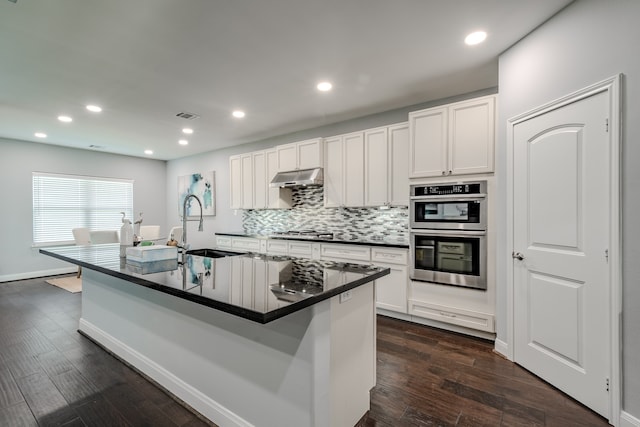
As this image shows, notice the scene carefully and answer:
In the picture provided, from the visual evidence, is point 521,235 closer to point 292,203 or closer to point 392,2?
point 392,2

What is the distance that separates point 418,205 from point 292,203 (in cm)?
240

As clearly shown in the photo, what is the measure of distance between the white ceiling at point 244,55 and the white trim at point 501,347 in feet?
8.35

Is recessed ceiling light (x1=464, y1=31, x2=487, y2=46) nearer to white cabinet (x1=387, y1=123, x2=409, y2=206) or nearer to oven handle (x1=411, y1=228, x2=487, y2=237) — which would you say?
white cabinet (x1=387, y1=123, x2=409, y2=206)

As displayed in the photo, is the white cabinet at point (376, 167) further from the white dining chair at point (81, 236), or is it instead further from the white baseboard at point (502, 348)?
the white dining chair at point (81, 236)

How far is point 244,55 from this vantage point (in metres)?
2.59

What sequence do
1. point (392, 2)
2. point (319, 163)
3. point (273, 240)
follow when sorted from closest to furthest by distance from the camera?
point (392, 2) < point (319, 163) < point (273, 240)

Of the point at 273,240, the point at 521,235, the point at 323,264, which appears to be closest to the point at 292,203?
the point at 273,240

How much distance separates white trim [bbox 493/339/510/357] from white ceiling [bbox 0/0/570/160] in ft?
8.35

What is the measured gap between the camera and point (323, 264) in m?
2.10

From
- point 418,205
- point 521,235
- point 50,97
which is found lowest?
point 521,235

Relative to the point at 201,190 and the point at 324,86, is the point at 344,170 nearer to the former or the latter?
the point at 324,86

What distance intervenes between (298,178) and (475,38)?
270 cm

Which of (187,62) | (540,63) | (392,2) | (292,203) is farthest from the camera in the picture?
(292,203)

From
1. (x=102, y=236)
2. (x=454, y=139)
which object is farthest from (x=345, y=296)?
(x=102, y=236)
